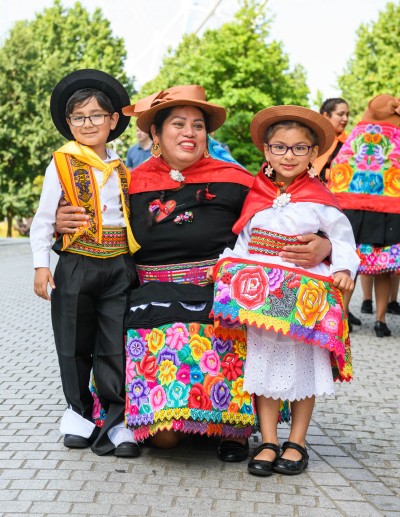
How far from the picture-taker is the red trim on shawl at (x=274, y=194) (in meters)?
4.29

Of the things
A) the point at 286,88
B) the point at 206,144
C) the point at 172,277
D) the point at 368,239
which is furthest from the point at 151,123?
the point at 286,88

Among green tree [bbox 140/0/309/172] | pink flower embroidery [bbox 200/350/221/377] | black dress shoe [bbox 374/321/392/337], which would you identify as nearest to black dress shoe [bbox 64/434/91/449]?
pink flower embroidery [bbox 200/350/221/377]

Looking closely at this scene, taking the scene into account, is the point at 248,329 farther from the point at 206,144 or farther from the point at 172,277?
the point at 206,144

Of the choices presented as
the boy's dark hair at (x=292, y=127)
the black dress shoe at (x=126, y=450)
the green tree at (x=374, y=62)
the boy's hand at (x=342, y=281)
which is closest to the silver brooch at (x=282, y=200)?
the boy's dark hair at (x=292, y=127)

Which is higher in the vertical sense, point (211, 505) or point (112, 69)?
point (112, 69)

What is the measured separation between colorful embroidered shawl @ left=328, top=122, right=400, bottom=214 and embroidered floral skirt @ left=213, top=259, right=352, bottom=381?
409cm

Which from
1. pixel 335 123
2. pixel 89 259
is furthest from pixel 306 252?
pixel 335 123

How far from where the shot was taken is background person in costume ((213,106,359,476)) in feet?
13.5

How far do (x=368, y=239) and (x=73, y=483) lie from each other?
4.84 meters

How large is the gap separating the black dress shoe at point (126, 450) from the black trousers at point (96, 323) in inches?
2.9

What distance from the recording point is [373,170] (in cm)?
809

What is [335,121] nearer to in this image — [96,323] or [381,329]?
[381,329]

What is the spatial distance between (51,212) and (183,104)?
0.88m

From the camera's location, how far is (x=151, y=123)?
4.71 meters
